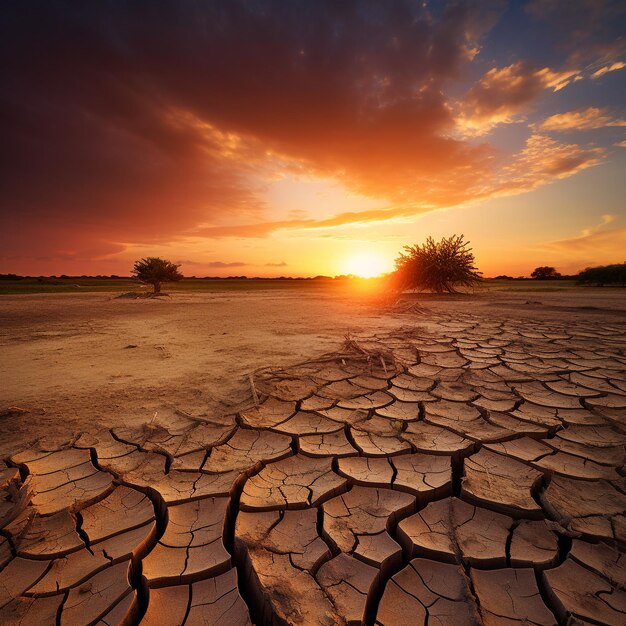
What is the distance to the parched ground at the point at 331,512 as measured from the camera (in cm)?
91

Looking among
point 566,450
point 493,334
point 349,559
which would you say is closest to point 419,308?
point 493,334

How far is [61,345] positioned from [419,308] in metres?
6.34

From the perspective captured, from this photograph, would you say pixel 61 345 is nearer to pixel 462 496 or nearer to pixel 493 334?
pixel 462 496

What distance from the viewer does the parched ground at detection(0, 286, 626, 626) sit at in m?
0.91

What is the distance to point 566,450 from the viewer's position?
63.4 inches

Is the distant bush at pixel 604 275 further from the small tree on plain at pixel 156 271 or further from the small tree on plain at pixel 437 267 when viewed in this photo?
the small tree on plain at pixel 156 271

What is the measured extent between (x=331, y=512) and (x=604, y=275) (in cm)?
1769

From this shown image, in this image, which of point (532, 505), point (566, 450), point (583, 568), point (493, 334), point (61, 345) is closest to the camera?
point (583, 568)

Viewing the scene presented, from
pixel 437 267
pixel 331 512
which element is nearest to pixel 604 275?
pixel 437 267

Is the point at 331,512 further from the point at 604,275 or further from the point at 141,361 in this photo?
the point at 604,275

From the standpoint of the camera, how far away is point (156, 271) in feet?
42.9

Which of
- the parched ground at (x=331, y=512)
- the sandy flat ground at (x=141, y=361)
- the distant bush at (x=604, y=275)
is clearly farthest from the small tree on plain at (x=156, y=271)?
the distant bush at (x=604, y=275)

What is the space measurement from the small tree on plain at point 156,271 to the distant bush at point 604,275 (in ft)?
60.1

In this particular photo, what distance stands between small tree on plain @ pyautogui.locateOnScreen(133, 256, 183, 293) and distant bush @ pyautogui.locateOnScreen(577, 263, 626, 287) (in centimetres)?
1833
